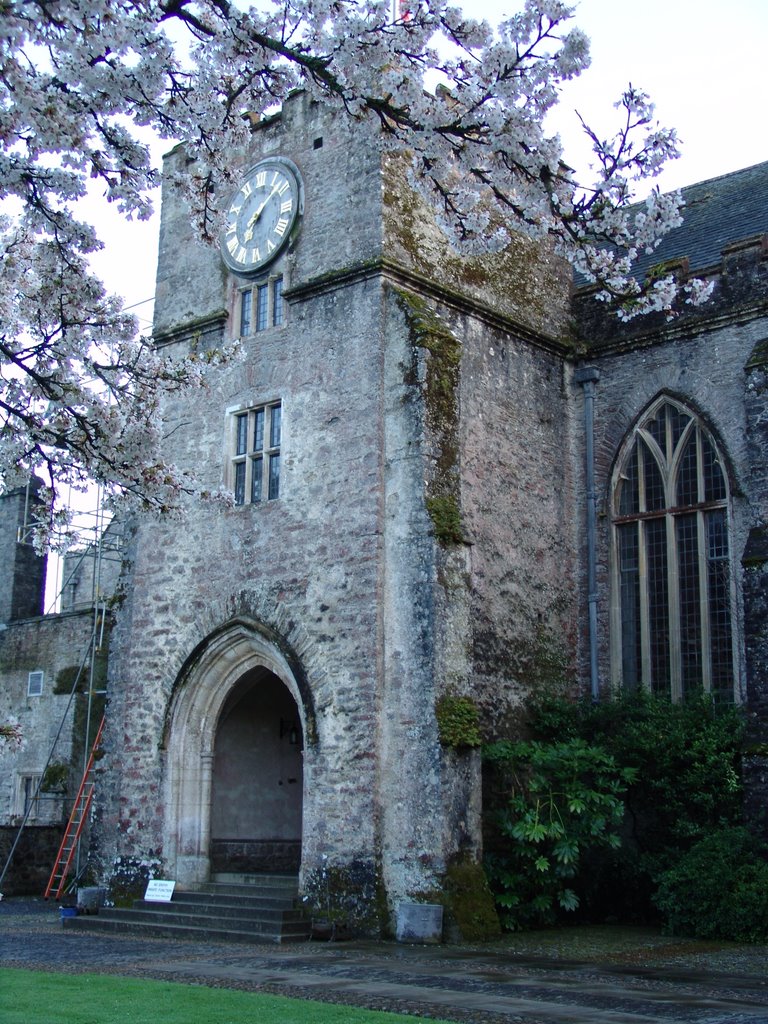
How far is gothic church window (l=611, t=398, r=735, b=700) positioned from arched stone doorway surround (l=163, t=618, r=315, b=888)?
5062mm

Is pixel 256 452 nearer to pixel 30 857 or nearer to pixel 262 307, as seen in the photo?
pixel 262 307

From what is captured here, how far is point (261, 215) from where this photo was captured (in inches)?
705

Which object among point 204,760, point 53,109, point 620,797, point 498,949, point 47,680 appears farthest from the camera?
point 47,680

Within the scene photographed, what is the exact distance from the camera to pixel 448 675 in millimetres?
14492

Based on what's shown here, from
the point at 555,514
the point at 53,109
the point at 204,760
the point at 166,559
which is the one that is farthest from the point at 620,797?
the point at 53,109

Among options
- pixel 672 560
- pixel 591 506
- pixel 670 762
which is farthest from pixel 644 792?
pixel 591 506

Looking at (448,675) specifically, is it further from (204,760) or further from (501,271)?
(501,271)

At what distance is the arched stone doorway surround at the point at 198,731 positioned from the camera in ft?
54.4

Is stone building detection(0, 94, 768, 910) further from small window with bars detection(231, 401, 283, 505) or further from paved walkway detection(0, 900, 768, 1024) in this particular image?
paved walkway detection(0, 900, 768, 1024)

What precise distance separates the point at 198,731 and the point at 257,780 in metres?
1.53

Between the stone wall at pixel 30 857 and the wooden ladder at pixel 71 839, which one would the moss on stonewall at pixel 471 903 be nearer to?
the wooden ladder at pixel 71 839

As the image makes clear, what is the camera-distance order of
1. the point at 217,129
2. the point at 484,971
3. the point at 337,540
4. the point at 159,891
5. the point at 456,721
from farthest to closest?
the point at 159,891 < the point at 337,540 < the point at 456,721 < the point at 484,971 < the point at 217,129

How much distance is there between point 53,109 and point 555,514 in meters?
11.9

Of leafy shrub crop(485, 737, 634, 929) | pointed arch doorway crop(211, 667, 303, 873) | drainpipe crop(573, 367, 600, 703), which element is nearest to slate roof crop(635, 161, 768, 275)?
drainpipe crop(573, 367, 600, 703)
